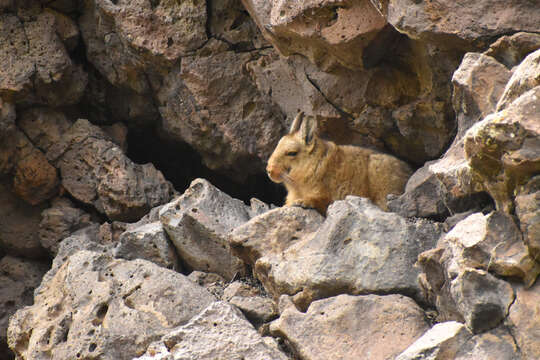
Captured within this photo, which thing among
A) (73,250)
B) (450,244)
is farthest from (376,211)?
(73,250)

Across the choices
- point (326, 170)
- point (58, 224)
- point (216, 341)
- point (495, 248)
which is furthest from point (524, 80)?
point (58, 224)

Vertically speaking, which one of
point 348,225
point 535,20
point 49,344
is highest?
point 535,20

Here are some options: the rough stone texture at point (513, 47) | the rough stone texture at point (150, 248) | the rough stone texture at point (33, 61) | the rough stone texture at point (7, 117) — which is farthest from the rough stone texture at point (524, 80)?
the rough stone texture at point (7, 117)

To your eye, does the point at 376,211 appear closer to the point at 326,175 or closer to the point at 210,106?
the point at 326,175

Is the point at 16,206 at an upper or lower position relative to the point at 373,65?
lower

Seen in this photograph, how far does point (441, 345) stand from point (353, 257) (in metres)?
1.29

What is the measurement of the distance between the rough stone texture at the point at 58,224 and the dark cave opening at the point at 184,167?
1203 mm

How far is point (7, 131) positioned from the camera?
7.54 meters

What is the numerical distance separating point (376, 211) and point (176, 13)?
343 centimetres

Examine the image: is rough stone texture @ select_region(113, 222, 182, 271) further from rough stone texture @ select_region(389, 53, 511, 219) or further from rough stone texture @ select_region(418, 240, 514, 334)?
rough stone texture @ select_region(418, 240, 514, 334)

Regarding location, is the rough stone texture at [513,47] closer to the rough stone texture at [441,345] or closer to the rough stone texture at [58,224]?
the rough stone texture at [441,345]

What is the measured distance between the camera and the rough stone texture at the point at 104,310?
4836 millimetres

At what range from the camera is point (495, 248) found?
11.5 ft

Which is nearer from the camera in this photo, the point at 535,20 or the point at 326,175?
the point at 535,20
